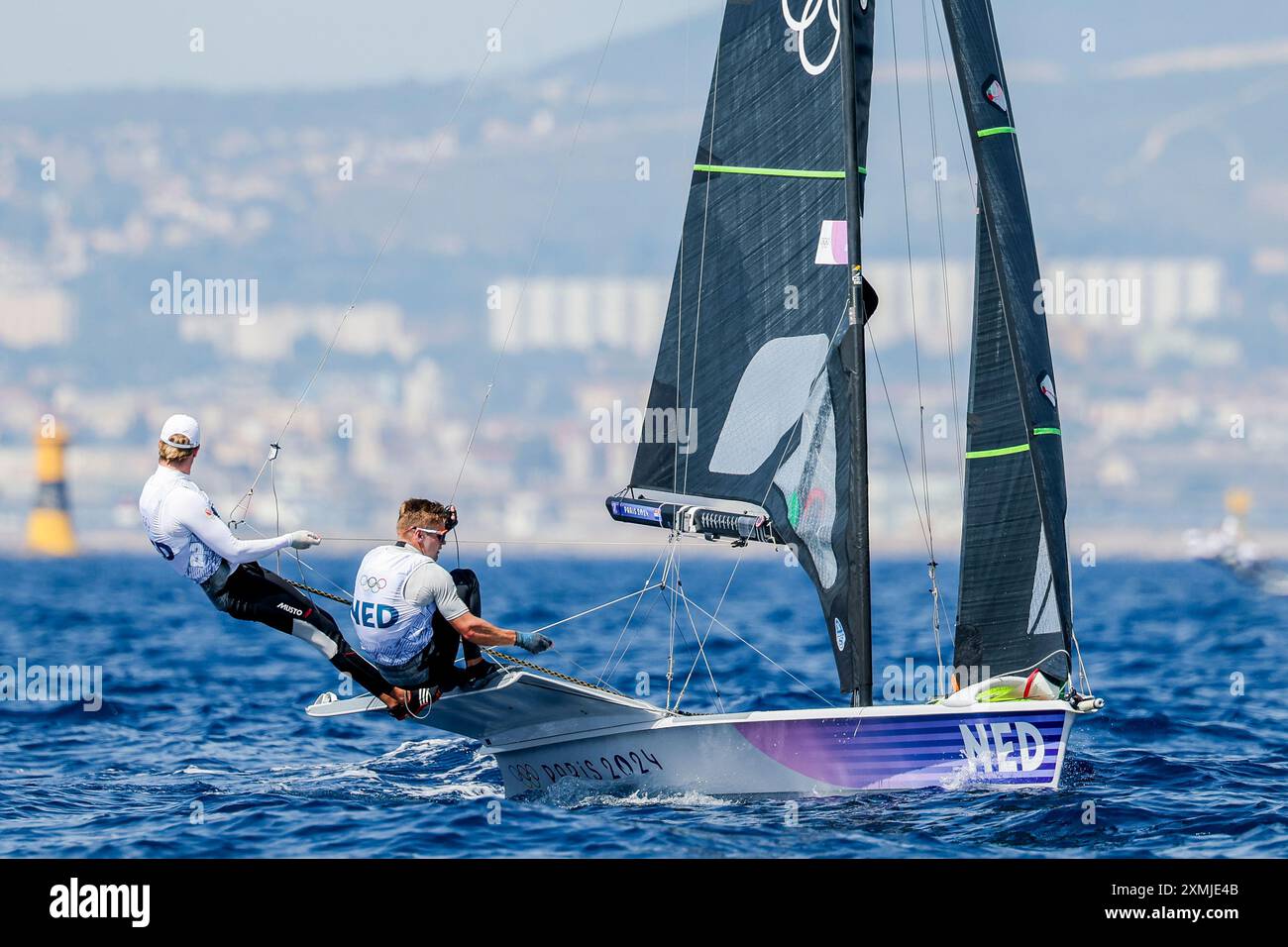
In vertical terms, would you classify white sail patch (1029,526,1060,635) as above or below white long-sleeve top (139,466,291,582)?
below

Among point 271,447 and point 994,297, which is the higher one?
point 994,297

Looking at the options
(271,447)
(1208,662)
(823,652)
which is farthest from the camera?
(823,652)

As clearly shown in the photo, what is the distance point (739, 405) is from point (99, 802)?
5.40 meters

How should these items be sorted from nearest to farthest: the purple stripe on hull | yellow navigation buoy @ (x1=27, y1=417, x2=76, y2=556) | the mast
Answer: the purple stripe on hull < the mast < yellow navigation buoy @ (x1=27, y1=417, x2=76, y2=556)

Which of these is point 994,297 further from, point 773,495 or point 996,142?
point 773,495

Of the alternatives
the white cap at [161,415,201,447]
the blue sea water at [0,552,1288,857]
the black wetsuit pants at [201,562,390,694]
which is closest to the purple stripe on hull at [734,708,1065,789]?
the blue sea water at [0,552,1288,857]

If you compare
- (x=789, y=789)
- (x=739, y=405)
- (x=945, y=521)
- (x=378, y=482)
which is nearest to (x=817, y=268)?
(x=739, y=405)

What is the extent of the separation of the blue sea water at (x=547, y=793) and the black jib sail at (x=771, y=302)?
1.55m

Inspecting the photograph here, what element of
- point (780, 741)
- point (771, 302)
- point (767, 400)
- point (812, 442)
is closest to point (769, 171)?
point (771, 302)

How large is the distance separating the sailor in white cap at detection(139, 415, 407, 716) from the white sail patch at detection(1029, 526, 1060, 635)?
14.6 feet

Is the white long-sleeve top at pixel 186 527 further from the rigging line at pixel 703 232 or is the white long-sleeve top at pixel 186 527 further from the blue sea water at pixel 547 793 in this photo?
the rigging line at pixel 703 232

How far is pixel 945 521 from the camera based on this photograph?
485ft

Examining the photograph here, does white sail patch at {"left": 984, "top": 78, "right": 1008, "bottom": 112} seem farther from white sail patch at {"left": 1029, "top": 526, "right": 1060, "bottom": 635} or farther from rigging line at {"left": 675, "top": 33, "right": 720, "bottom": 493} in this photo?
white sail patch at {"left": 1029, "top": 526, "right": 1060, "bottom": 635}

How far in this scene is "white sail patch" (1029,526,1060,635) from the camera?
12.3 m
